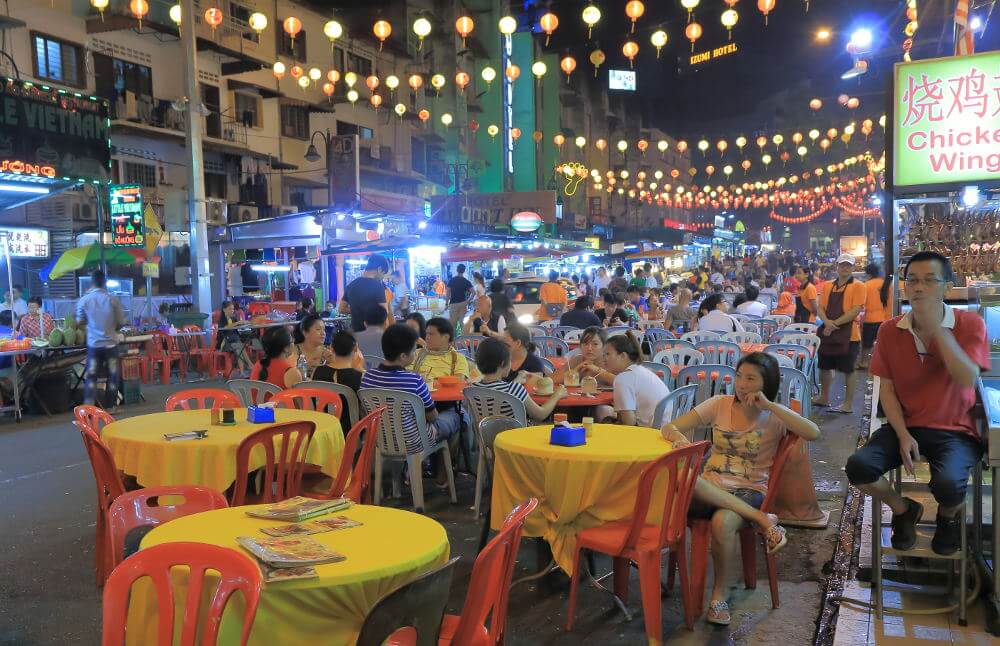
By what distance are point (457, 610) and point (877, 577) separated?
7.62 ft

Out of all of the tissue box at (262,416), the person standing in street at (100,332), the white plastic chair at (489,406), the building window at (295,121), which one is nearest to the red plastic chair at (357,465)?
the tissue box at (262,416)

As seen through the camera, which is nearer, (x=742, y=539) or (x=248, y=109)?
(x=742, y=539)

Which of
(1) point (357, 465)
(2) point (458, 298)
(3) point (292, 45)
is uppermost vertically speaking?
(3) point (292, 45)

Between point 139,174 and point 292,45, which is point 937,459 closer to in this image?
point 139,174

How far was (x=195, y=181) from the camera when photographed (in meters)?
15.6

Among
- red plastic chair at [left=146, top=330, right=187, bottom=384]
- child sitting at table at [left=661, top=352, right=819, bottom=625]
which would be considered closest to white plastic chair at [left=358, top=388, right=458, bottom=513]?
child sitting at table at [left=661, top=352, right=819, bottom=625]

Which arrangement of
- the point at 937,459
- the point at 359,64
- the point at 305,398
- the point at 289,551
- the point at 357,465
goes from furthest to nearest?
the point at 359,64, the point at 305,398, the point at 357,465, the point at 937,459, the point at 289,551

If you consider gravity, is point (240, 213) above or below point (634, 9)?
below

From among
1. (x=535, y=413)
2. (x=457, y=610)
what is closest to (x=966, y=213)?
(x=535, y=413)

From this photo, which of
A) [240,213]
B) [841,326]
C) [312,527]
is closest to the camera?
[312,527]

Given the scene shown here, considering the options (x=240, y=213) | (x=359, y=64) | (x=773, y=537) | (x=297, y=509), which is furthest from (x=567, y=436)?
(x=359, y=64)

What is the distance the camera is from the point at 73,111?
40.9ft

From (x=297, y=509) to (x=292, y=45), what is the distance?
26.2 metres

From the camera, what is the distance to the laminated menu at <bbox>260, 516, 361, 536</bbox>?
10.2 feet
